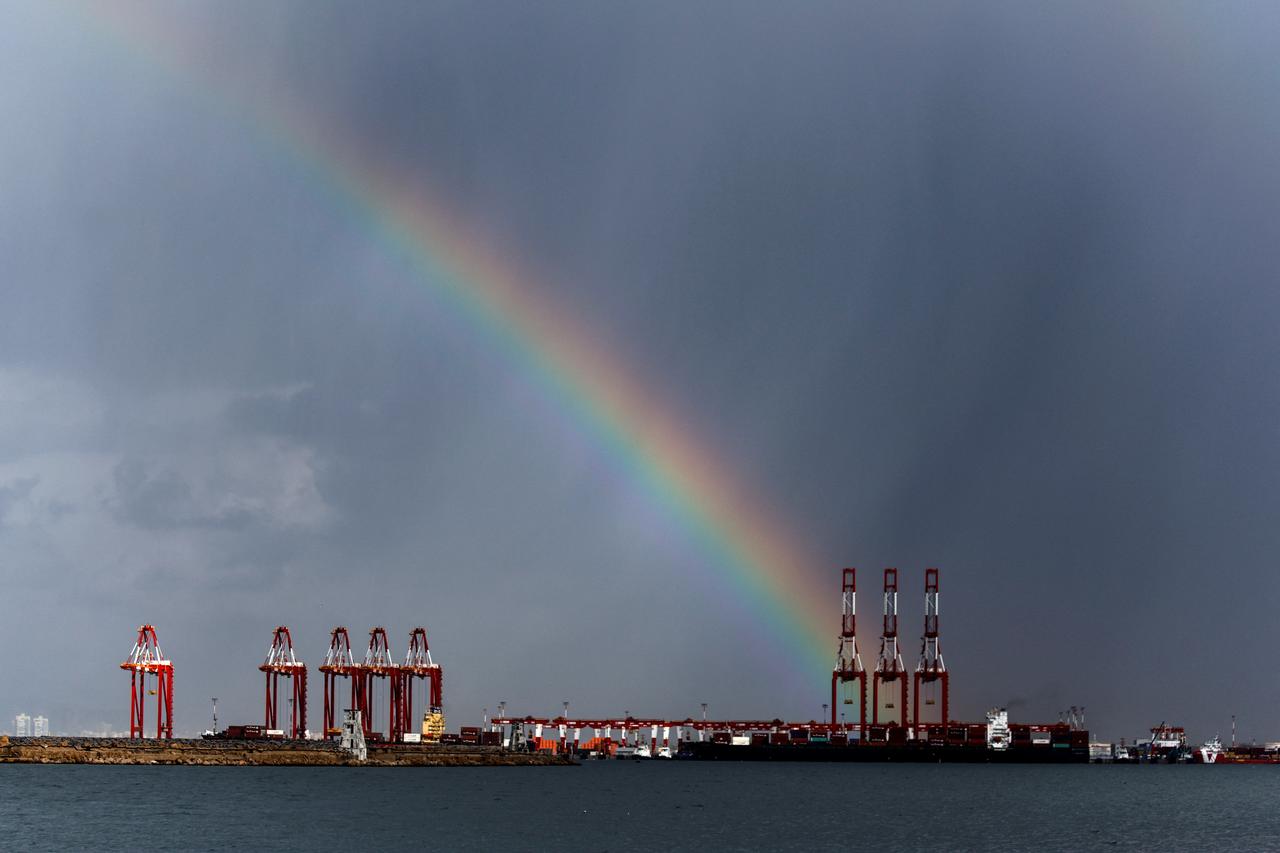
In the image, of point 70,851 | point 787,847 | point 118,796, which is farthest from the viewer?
point 118,796

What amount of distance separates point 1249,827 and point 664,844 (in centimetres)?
6661

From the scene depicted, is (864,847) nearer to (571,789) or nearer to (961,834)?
(961,834)

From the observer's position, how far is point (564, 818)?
133m

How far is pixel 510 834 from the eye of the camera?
374 ft

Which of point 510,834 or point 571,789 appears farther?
point 571,789

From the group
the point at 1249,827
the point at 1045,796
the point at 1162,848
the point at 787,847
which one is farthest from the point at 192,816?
the point at 1045,796

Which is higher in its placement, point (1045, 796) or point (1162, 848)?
point (1162, 848)

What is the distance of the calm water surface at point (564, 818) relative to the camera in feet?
355

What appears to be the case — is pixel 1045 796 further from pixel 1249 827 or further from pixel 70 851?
pixel 70 851

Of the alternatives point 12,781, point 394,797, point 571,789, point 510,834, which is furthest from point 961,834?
point 12,781

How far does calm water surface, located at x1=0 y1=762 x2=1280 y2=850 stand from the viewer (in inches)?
4259

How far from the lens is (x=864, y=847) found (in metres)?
109

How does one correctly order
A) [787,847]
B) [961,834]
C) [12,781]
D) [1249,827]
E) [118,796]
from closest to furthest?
1. [787,847]
2. [961,834]
3. [1249,827]
4. [118,796]
5. [12,781]

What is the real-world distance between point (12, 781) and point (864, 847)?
122829 millimetres
